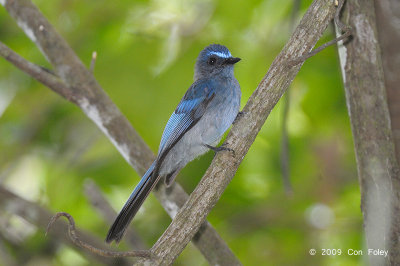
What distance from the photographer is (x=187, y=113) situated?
13.4 ft

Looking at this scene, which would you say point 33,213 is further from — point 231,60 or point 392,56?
point 392,56

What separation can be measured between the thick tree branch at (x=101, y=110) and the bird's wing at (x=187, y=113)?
0.20m

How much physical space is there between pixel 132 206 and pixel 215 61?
5.67 ft

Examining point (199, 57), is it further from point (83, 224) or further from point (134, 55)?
point (83, 224)

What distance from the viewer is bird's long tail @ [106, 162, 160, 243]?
3307mm

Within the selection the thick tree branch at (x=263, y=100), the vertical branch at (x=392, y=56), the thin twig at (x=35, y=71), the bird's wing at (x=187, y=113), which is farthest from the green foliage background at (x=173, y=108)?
the thick tree branch at (x=263, y=100)

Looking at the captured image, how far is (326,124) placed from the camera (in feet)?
15.8

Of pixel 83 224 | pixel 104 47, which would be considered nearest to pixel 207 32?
pixel 104 47

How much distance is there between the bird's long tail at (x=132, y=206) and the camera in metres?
3.31

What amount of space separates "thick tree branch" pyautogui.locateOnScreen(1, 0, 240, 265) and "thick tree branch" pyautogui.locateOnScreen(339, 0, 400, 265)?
1.00 m

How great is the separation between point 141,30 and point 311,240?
2.49 m

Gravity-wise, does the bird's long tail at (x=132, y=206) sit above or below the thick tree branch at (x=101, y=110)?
below

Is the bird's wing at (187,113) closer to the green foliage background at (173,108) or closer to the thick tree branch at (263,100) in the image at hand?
the green foliage background at (173,108)

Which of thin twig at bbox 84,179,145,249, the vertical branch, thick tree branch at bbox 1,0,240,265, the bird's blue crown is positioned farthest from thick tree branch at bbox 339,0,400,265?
thin twig at bbox 84,179,145,249
